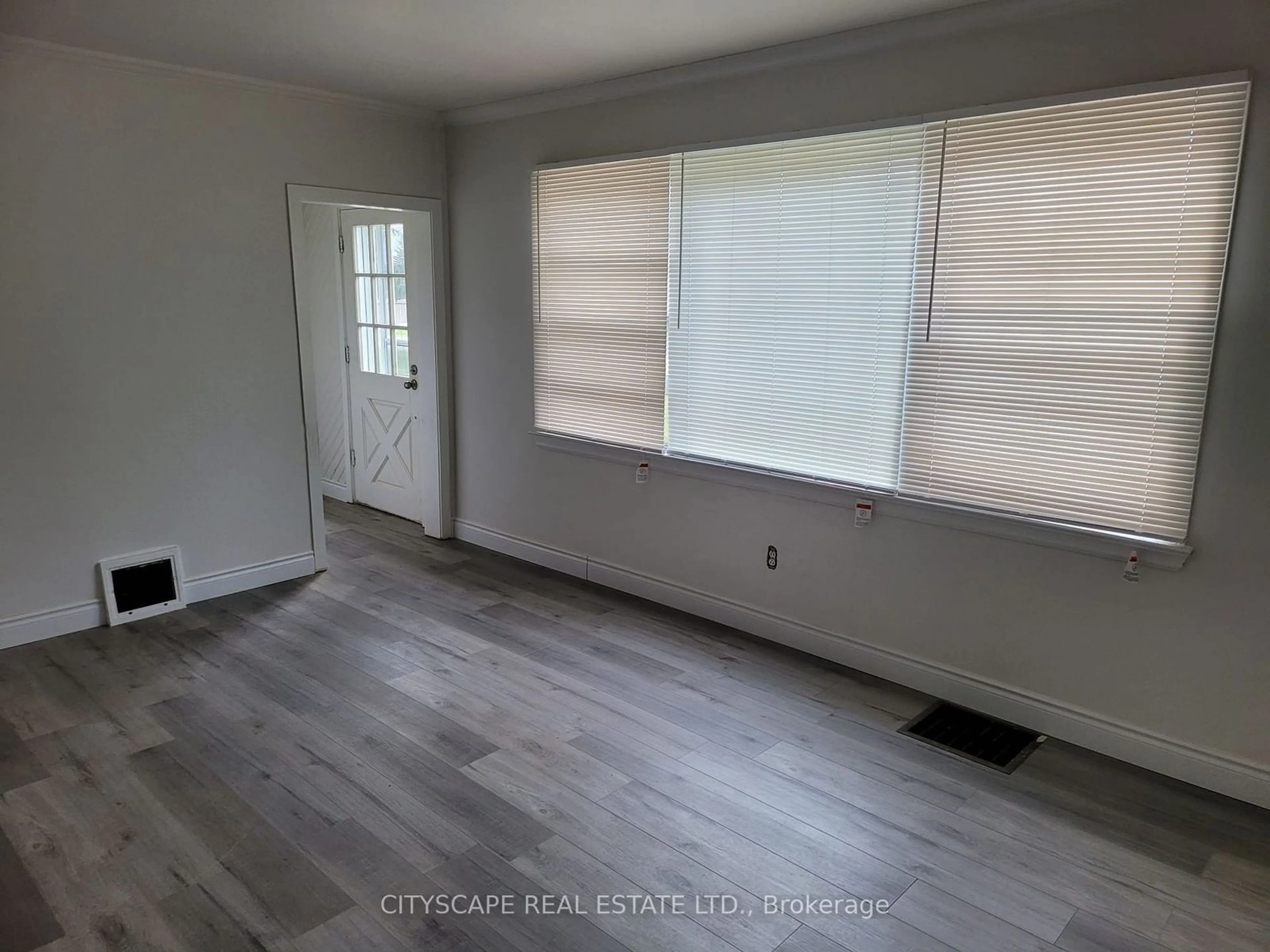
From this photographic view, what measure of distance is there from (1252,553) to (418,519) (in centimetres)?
463

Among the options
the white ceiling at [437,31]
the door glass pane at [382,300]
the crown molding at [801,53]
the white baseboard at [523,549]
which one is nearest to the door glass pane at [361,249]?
the door glass pane at [382,300]

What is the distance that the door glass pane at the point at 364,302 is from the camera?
219 inches

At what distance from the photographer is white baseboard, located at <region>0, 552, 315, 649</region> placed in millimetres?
3621

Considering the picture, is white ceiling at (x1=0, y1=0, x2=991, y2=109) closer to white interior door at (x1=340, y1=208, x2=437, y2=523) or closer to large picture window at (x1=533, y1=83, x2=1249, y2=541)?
large picture window at (x1=533, y1=83, x2=1249, y2=541)

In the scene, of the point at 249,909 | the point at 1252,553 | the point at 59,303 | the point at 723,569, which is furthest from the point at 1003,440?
the point at 59,303

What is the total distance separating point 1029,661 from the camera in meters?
3.00

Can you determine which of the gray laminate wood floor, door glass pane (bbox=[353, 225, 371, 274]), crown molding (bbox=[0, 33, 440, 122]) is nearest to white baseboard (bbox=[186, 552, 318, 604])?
the gray laminate wood floor

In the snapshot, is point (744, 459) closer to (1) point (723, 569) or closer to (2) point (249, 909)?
(1) point (723, 569)

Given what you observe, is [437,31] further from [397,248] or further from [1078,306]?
[1078,306]

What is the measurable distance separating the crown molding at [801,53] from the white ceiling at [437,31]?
5cm

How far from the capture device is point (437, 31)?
3.12 metres

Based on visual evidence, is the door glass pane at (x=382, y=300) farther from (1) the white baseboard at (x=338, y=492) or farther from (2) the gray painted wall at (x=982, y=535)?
(1) the white baseboard at (x=338, y=492)

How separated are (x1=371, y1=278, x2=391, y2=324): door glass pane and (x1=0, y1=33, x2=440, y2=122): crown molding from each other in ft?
3.72

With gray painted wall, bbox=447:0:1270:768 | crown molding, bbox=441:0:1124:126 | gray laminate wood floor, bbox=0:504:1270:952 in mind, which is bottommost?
gray laminate wood floor, bbox=0:504:1270:952
